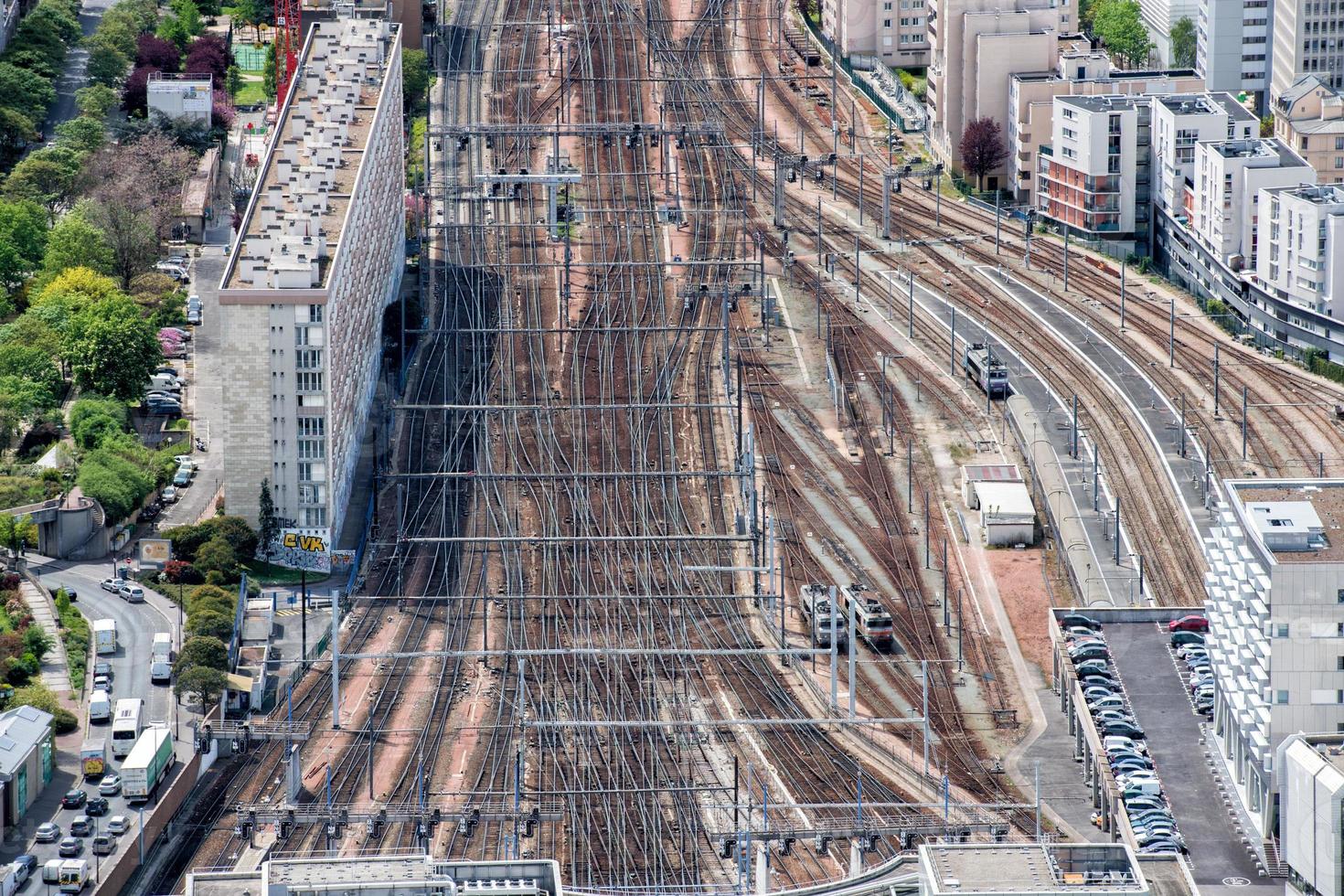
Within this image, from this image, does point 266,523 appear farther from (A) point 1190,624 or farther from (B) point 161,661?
(A) point 1190,624

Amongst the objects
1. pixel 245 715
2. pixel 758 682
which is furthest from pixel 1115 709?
pixel 245 715

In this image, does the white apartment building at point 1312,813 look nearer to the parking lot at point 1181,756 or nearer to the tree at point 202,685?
the parking lot at point 1181,756

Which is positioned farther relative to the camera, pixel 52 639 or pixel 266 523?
pixel 266 523

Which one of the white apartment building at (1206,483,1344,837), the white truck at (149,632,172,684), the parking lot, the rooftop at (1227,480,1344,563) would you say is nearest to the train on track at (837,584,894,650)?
the parking lot

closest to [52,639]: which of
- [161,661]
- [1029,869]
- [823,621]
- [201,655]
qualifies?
[161,661]

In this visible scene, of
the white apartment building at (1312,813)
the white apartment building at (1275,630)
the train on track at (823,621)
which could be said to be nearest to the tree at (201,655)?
the train on track at (823,621)

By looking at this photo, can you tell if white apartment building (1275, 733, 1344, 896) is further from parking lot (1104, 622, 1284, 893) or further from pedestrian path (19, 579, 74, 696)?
pedestrian path (19, 579, 74, 696)
